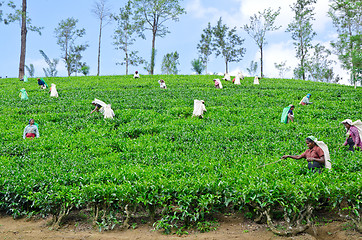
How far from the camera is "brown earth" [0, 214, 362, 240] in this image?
18.1 feet

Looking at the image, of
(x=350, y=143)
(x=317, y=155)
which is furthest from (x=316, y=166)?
(x=350, y=143)

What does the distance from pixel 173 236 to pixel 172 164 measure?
8.98 ft

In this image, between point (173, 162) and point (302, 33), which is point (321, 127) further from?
point (302, 33)

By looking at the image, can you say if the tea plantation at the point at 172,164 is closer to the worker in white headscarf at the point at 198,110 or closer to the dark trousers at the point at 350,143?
the dark trousers at the point at 350,143

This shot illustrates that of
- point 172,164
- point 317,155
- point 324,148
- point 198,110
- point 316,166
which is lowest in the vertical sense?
point 172,164

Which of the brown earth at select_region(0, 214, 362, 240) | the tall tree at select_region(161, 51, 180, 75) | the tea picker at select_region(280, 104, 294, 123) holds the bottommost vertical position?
the brown earth at select_region(0, 214, 362, 240)

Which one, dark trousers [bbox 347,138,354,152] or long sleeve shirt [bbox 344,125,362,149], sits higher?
long sleeve shirt [bbox 344,125,362,149]

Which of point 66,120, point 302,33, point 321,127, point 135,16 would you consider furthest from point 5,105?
point 302,33

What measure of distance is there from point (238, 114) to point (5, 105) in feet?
46.9

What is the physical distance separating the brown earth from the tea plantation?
0.73 feet

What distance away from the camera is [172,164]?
8.16 m

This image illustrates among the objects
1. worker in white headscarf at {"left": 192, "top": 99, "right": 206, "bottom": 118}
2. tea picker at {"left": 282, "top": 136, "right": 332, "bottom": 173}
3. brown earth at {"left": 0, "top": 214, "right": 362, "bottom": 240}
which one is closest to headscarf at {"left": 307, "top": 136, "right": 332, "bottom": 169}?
tea picker at {"left": 282, "top": 136, "right": 332, "bottom": 173}

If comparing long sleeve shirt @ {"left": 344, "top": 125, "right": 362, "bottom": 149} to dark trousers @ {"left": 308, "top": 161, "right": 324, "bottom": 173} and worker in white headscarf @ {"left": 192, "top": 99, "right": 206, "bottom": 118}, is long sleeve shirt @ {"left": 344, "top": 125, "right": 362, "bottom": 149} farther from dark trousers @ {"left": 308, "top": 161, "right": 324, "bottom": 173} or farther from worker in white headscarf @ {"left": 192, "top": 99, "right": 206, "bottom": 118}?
worker in white headscarf @ {"left": 192, "top": 99, "right": 206, "bottom": 118}

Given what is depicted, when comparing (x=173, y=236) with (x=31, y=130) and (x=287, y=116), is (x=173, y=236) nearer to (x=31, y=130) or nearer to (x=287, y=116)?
Result: (x=31, y=130)
